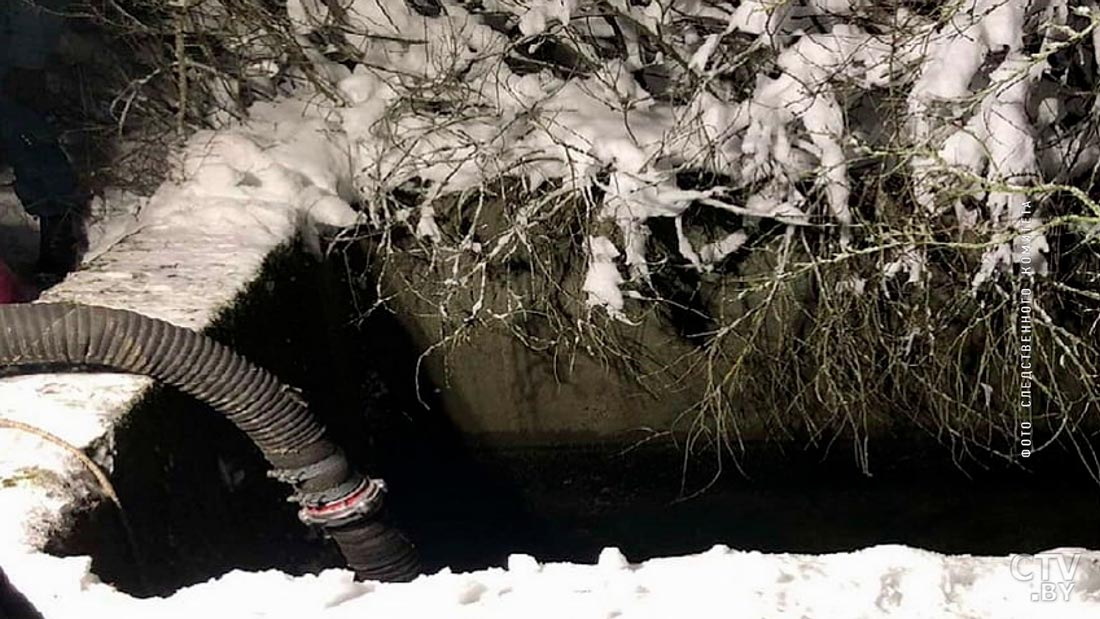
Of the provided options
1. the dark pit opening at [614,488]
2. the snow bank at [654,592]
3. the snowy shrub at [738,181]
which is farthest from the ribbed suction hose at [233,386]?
the snowy shrub at [738,181]

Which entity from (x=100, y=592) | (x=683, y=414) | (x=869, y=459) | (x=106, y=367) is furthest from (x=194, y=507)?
(x=869, y=459)

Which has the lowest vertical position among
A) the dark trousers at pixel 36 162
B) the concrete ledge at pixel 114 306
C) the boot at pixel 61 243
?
the concrete ledge at pixel 114 306

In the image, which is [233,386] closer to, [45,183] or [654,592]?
[654,592]

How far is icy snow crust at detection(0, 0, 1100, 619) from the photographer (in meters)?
1.93

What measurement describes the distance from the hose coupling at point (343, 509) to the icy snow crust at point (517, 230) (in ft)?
1.84

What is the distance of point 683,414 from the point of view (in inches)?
169

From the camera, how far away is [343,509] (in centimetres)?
288

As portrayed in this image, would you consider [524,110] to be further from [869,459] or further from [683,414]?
[869,459]

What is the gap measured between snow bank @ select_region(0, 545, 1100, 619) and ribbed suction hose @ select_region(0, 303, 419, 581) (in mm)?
712

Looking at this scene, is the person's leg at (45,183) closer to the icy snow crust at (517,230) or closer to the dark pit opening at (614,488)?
the icy snow crust at (517,230)

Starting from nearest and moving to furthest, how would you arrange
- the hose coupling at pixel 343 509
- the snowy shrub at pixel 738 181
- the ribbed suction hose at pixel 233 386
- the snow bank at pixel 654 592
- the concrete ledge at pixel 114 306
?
the snow bank at pixel 654 592 → the concrete ledge at pixel 114 306 → the ribbed suction hose at pixel 233 386 → the hose coupling at pixel 343 509 → the snowy shrub at pixel 738 181

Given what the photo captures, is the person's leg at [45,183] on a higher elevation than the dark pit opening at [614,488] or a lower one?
higher

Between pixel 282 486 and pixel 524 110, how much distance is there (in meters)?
1.56
